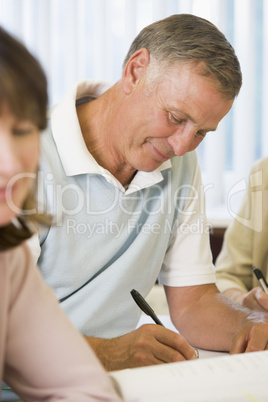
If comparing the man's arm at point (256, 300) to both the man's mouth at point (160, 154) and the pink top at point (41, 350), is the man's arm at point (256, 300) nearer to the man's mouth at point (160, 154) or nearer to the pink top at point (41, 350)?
the man's mouth at point (160, 154)

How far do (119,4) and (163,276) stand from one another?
63.0 inches

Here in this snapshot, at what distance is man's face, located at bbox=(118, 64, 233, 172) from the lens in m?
1.27

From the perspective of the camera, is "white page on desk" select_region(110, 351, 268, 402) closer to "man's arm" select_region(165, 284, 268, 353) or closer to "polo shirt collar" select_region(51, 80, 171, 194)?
"man's arm" select_region(165, 284, 268, 353)

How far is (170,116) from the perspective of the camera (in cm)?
132

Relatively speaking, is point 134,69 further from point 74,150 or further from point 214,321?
point 214,321

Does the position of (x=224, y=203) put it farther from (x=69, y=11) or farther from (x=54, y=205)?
(x=54, y=205)

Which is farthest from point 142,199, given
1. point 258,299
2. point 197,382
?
point 197,382

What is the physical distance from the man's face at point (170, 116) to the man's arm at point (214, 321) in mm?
355

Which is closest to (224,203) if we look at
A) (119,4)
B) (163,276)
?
(119,4)

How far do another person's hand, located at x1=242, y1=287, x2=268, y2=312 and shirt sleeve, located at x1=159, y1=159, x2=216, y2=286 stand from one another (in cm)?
10

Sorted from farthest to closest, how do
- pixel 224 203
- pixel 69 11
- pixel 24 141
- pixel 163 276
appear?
pixel 224 203, pixel 69 11, pixel 163 276, pixel 24 141

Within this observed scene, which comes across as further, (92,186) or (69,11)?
(69,11)

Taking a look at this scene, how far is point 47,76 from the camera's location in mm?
682

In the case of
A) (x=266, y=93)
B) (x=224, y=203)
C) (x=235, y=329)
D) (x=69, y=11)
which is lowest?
(x=224, y=203)
